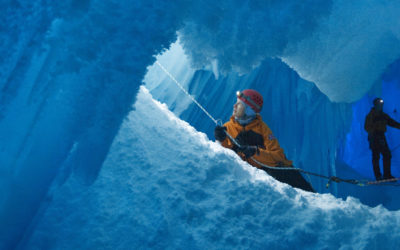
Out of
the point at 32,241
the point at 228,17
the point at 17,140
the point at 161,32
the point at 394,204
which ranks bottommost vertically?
the point at 32,241

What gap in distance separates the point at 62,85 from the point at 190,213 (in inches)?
30.7

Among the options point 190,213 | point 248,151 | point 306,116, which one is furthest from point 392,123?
point 190,213

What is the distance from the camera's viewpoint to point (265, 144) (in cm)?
347

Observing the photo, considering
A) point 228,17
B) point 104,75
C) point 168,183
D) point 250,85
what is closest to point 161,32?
point 104,75

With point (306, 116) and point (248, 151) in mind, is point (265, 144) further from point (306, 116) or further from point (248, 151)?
point (306, 116)

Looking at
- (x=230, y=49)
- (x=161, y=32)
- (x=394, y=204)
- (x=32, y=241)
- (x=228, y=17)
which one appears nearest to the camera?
(x=32, y=241)

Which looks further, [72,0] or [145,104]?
[145,104]

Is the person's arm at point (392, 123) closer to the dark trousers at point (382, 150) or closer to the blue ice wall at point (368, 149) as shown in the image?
the dark trousers at point (382, 150)

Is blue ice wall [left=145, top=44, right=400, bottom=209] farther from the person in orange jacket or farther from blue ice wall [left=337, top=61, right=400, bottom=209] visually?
the person in orange jacket

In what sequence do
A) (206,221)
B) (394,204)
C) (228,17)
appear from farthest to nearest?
(394,204)
(228,17)
(206,221)

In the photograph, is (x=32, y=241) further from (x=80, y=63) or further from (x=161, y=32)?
(x=161, y=32)

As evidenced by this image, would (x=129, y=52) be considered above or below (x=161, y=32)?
below

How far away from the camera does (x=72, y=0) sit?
51.9 inches

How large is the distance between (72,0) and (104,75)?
333mm
